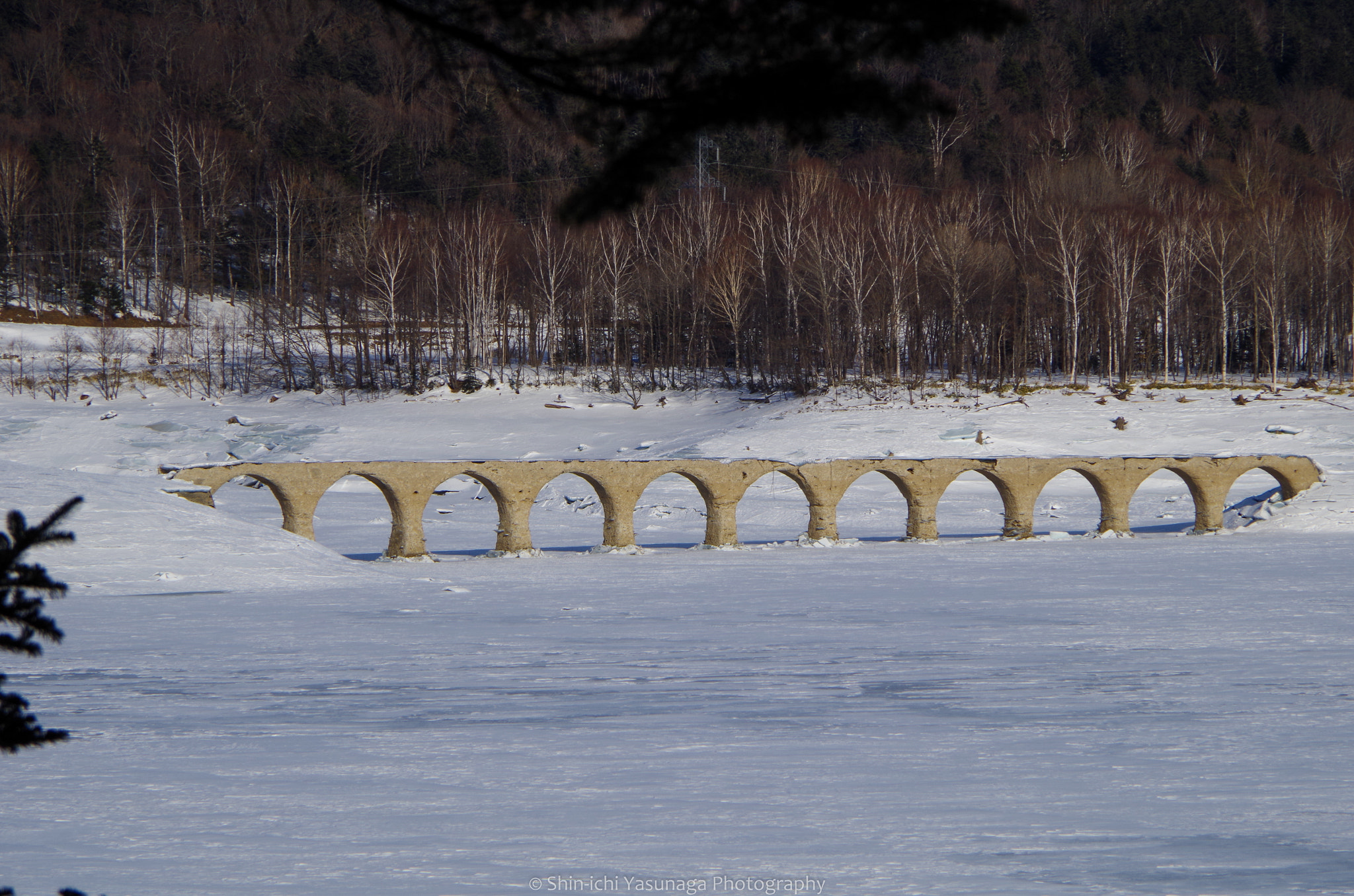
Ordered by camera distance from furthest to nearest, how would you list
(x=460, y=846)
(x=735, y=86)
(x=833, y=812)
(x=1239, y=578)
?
(x=1239, y=578), (x=833, y=812), (x=460, y=846), (x=735, y=86)

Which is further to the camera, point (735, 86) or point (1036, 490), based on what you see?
point (1036, 490)

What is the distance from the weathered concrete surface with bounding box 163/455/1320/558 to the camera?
26.0 m

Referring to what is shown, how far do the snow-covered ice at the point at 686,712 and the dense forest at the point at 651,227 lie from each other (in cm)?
1556

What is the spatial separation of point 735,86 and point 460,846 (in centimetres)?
531

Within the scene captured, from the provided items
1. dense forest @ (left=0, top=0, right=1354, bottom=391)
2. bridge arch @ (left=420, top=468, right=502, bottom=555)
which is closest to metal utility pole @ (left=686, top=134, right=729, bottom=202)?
dense forest @ (left=0, top=0, right=1354, bottom=391)

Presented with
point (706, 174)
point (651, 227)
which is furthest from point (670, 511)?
point (651, 227)

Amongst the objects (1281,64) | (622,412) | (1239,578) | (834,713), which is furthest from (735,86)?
(1281,64)

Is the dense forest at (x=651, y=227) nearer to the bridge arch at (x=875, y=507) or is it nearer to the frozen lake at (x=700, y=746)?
the bridge arch at (x=875, y=507)

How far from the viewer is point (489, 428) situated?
38719 millimetres

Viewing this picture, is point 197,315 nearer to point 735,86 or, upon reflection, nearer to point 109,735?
point 109,735

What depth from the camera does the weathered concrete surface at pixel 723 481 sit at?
2605 centimetres

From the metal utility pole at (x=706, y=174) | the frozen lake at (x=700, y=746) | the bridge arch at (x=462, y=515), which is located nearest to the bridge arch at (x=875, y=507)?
the bridge arch at (x=462, y=515)

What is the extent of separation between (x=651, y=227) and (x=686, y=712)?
38.9m

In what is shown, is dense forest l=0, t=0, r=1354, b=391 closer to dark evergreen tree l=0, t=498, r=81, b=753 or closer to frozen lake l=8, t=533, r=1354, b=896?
frozen lake l=8, t=533, r=1354, b=896
